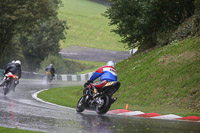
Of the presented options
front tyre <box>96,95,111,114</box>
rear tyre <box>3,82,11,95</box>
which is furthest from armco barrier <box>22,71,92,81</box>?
front tyre <box>96,95,111,114</box>

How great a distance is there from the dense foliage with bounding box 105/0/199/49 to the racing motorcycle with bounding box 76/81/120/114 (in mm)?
12445

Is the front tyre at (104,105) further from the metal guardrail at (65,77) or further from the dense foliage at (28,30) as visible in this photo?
the metal guardrail at (65,77)

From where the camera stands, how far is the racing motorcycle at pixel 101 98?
1267cm

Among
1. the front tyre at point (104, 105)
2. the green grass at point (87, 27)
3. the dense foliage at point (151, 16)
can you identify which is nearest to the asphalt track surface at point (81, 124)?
the front tyre at point (104, 105)

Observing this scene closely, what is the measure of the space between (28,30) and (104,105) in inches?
1291

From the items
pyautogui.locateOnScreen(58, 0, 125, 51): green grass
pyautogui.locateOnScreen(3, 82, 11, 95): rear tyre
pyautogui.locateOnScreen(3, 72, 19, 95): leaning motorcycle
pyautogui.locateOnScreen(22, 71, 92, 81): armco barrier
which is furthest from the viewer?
pyautogui.locateOnScreen(58, 0, 125, 51): green grass

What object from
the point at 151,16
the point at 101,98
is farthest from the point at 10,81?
the point at 151,16

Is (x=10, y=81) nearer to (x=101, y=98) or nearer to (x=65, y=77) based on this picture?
(x=101, y=98)

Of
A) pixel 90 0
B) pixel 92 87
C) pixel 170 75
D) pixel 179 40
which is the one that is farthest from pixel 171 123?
pixel 90 0

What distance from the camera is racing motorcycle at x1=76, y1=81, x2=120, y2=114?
12674mm

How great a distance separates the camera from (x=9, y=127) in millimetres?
9086

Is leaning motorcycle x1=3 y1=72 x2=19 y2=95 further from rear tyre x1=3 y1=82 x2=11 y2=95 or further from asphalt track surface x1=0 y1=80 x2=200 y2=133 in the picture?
asphalt track surface x1=0 y1=80 x2=200 y2=133

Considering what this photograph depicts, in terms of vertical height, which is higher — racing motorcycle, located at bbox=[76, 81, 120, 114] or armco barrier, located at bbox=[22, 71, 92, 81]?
armco barrier, located at bbox=[22, 71, 92, 81]

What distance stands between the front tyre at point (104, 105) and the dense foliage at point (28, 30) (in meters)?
29.5
